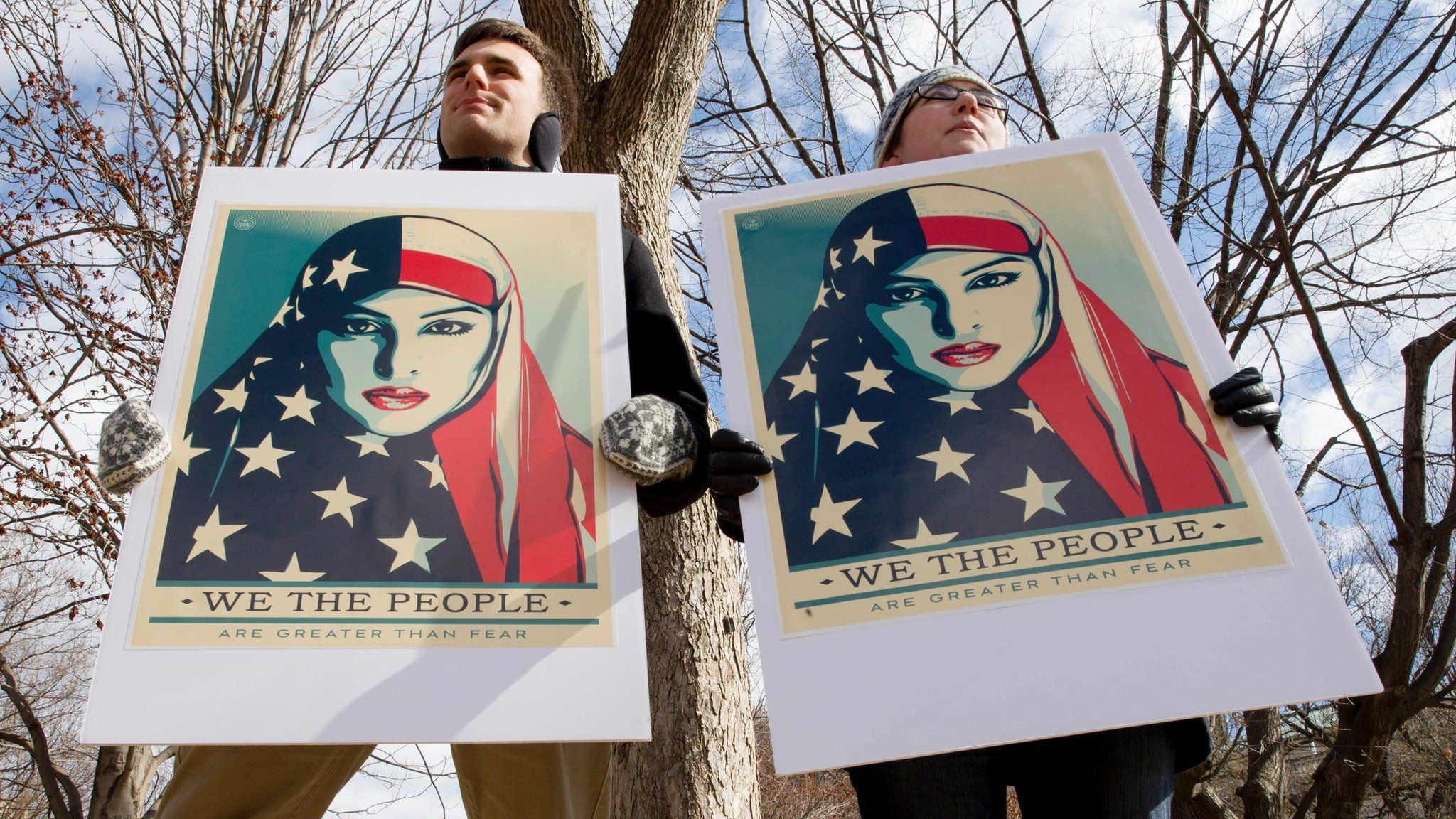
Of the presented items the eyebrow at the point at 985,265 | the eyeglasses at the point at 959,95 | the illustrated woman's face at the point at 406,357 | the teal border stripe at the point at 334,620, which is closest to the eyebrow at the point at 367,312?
the illustrated woman's face at the point at 406,357

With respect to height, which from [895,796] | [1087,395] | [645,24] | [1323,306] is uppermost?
[645,24]

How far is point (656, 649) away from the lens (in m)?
3.07

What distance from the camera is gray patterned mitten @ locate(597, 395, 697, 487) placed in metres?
1.63

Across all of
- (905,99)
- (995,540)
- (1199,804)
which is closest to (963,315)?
(995,540)

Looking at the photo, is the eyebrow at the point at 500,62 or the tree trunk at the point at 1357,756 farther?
the tree trunk at the point at 1357,756

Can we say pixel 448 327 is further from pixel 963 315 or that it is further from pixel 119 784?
pixel 119 784

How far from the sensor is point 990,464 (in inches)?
63.1

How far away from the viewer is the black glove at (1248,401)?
1.61m

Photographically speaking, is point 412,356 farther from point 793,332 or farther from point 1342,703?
point 1342,703

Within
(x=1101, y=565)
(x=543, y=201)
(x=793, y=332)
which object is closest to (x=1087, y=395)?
(x=1101, y=565)

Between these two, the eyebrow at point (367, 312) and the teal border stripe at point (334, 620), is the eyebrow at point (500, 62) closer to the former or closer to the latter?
the eyebrow at point (367, 312)

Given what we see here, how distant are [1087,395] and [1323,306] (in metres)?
4.80

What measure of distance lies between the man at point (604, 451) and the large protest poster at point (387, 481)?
0.07 m

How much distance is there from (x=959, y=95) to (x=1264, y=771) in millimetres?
4698
